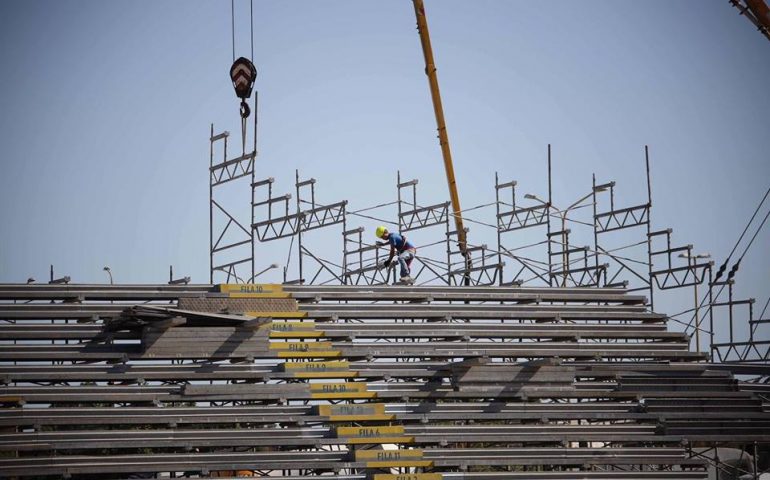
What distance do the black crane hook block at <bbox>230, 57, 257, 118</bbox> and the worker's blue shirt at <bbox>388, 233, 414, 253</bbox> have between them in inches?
214

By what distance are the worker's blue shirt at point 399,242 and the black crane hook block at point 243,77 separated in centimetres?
544

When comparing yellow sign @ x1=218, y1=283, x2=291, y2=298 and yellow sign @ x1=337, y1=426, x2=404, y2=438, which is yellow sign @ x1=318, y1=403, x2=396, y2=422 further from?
yellow sign @ x1=218, y1=283, x2=291, y2=298

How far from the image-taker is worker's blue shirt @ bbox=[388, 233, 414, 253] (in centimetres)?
3083

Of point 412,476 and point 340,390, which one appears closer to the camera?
point 412,476

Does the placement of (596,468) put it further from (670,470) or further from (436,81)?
(436,81)

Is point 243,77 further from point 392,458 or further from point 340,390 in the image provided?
point 392,458

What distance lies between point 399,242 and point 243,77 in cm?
609

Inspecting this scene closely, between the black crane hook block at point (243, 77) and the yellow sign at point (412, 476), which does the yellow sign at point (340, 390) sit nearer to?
the yellow sign at point (412, 476)

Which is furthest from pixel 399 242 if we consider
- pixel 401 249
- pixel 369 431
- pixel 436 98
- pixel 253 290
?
pixel 436 98

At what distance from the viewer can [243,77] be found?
3325 centimetres

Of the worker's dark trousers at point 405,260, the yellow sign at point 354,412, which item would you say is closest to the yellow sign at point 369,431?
the yellow sign at point 354,412

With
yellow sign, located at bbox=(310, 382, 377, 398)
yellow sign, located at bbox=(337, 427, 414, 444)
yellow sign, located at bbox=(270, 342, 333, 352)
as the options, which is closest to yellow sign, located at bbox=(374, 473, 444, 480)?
yellow sign, located at bbox=(337, 427, 414, 444)

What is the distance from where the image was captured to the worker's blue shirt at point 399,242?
101 feet

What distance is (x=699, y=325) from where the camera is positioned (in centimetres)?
3500
